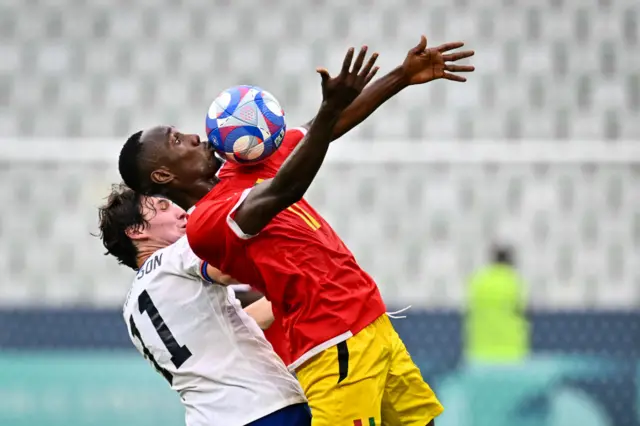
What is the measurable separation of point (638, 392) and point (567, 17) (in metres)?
5.56

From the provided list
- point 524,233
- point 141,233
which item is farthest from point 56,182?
point 141,233

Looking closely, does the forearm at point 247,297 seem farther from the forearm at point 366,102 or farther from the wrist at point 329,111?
the wrist at point 329,111

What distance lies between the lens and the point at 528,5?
1342cm

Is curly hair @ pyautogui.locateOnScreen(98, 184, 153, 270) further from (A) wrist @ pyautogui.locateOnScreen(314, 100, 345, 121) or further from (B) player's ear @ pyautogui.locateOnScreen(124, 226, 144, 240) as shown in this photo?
(A) wrist @ pyautogui.locateOnScreen(314, 100, 345, 121)

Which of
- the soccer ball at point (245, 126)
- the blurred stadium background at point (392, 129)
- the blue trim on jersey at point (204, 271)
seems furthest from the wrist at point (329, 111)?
the blurred stadium background at point (392, 129)

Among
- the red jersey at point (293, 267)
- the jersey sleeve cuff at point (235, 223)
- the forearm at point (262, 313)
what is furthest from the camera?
the forearm at point (262, 313)

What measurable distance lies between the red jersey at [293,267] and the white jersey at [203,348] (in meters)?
0.27

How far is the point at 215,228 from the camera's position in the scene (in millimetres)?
4242

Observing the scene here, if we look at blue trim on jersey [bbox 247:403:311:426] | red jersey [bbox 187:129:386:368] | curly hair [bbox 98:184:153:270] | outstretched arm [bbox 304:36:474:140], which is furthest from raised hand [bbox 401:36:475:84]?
blue trim on jersey [bbox 247:403:311:426]

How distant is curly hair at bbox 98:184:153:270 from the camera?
16.0 ft

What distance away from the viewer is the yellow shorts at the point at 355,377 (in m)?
4.32

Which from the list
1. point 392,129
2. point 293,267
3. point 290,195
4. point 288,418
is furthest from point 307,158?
point 392,129

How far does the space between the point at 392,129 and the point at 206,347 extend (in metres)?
8.75

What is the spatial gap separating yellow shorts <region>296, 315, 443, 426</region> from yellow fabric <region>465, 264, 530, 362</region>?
24.1ft
